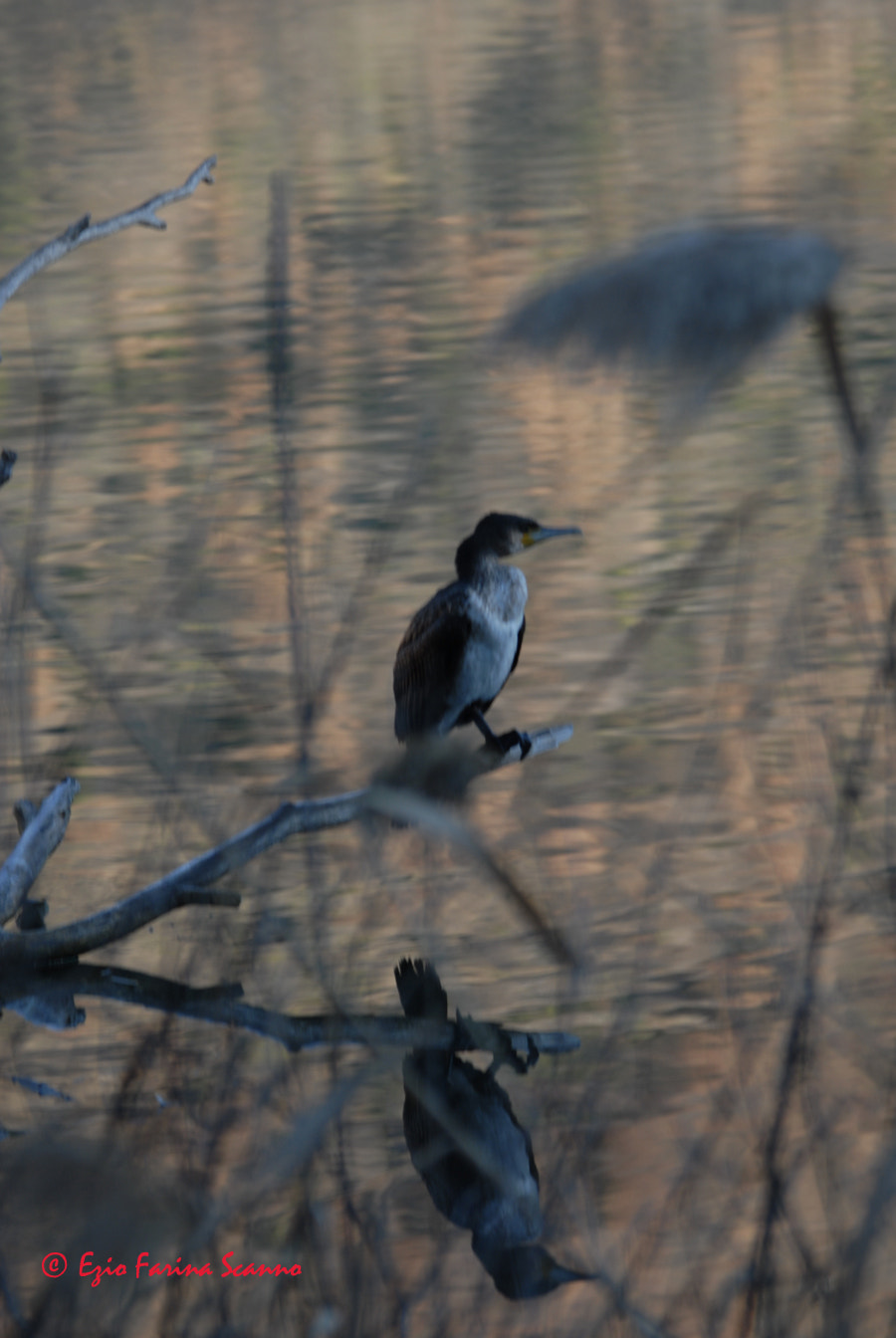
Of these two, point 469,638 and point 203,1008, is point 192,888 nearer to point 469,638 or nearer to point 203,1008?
point 203,1008

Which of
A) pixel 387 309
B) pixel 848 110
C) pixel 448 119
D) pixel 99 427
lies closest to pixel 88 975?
pixel 99 427

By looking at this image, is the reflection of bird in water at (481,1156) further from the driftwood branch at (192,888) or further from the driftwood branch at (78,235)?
the driftwood branch at (78,235)

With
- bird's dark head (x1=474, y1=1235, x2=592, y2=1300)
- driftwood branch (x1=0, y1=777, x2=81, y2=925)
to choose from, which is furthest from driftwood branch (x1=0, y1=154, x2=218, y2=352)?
bird's dark head (x1=474, y1=1235, x2=592, y2=1300)

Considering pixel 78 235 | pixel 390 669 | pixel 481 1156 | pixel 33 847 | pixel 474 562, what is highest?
pixel 78 235

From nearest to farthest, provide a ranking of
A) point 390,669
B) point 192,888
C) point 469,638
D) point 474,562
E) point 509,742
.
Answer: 1. point 192,888
2. point 509,742
3. point 469,638
4. point 474,562
5. point 390,669

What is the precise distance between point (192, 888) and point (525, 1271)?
3.46ft

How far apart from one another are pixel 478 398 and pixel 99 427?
1898mm

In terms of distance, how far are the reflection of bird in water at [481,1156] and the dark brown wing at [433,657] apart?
579 millimetres

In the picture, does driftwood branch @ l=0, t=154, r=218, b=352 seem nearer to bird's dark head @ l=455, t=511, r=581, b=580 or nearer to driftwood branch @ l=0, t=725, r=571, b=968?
driftwood branch @ l=0, t=725, r=571, b=968

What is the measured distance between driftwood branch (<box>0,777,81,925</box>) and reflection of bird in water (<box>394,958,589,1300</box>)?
0.76 metres

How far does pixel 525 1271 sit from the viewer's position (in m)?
2.62

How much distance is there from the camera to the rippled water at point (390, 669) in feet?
6.96

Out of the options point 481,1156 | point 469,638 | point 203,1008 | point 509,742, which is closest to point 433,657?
point 469,638

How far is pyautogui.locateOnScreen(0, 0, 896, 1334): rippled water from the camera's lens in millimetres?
2121
